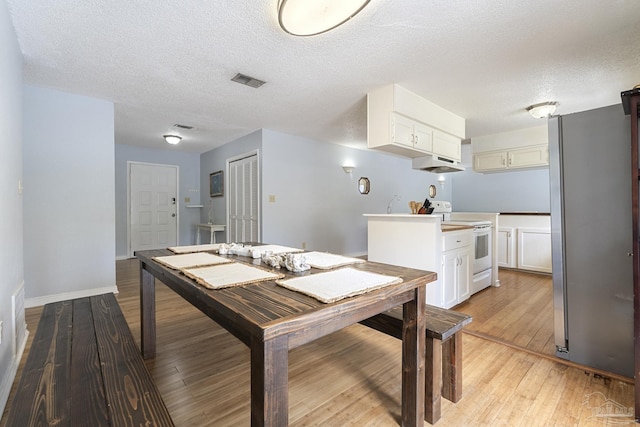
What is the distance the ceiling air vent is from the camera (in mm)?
2679

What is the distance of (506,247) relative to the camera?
4.71 meters

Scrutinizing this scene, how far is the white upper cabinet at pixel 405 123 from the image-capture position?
291 cm

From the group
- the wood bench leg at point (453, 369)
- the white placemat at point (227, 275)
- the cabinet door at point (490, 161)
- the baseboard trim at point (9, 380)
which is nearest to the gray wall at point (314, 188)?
the cabinet door at point (490, 161)

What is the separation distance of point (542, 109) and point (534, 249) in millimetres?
2169

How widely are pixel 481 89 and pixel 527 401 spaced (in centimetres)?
276

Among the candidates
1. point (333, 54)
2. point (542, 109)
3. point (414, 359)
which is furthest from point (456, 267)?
point (333, 54)

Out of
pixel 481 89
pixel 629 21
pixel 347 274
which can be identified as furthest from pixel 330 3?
pixel 481 89

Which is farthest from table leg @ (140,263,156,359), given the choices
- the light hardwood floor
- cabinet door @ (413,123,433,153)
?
cabinet door @ (413,123,433,153)

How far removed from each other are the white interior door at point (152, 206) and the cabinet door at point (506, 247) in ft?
20.6

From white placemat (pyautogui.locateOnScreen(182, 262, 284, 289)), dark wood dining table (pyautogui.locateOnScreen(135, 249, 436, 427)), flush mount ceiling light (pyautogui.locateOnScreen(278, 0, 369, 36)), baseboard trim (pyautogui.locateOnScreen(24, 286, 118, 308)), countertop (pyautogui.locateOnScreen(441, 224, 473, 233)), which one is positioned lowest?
baseboard trim (pyautogui.locateOnScreen(24, 286, 118, 308))

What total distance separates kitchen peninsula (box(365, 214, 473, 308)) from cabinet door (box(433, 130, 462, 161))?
3.54 ft

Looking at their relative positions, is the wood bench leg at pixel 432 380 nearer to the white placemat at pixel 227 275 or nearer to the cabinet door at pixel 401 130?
the white placemat at pixel 227 275

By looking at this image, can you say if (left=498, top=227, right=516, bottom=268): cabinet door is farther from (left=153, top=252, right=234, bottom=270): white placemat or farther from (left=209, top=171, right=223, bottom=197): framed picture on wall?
(left=209, top=171, right=223, bottom=197): framed picture on wall

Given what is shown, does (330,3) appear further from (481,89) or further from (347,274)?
(481,89)
